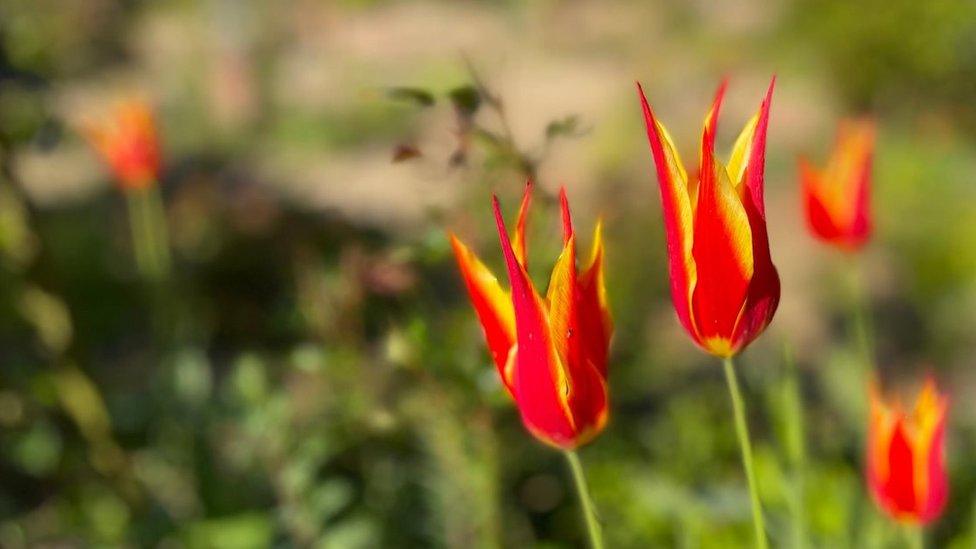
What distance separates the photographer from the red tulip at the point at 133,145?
142cm

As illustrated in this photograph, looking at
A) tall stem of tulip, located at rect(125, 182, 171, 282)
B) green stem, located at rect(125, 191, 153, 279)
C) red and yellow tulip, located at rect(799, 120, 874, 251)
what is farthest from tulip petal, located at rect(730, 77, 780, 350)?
green stem, located at rect(125, 191, 153, 279)

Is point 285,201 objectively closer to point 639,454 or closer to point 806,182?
point 639,454

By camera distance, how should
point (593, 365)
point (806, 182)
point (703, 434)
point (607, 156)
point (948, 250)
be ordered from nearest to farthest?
point (593, 365)
point (806, 182)
point (703, 434)
point (948, 250)
point (607, 156)

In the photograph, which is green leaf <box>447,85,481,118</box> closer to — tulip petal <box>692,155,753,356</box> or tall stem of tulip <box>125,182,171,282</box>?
tulip petal <box>692,155,753,356</box>

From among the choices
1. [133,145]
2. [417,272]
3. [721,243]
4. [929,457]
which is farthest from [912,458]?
[133,145]

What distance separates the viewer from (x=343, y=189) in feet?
13.2

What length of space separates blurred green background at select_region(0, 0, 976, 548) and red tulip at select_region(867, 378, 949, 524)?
72 mm

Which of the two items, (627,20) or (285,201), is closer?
(285,201)

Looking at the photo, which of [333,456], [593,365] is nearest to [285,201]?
[333,456]

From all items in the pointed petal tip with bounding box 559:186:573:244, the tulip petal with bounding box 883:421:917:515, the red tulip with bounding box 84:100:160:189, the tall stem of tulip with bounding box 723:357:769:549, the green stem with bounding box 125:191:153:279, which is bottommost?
the green stem with bounding box 125:191:153:279

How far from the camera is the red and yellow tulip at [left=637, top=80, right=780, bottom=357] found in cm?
54

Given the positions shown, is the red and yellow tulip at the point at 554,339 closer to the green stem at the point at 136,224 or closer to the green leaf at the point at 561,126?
the green leaf at the point at 561,126

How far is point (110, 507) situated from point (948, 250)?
7.38 feet

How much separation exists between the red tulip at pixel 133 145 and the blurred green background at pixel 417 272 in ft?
0.27
